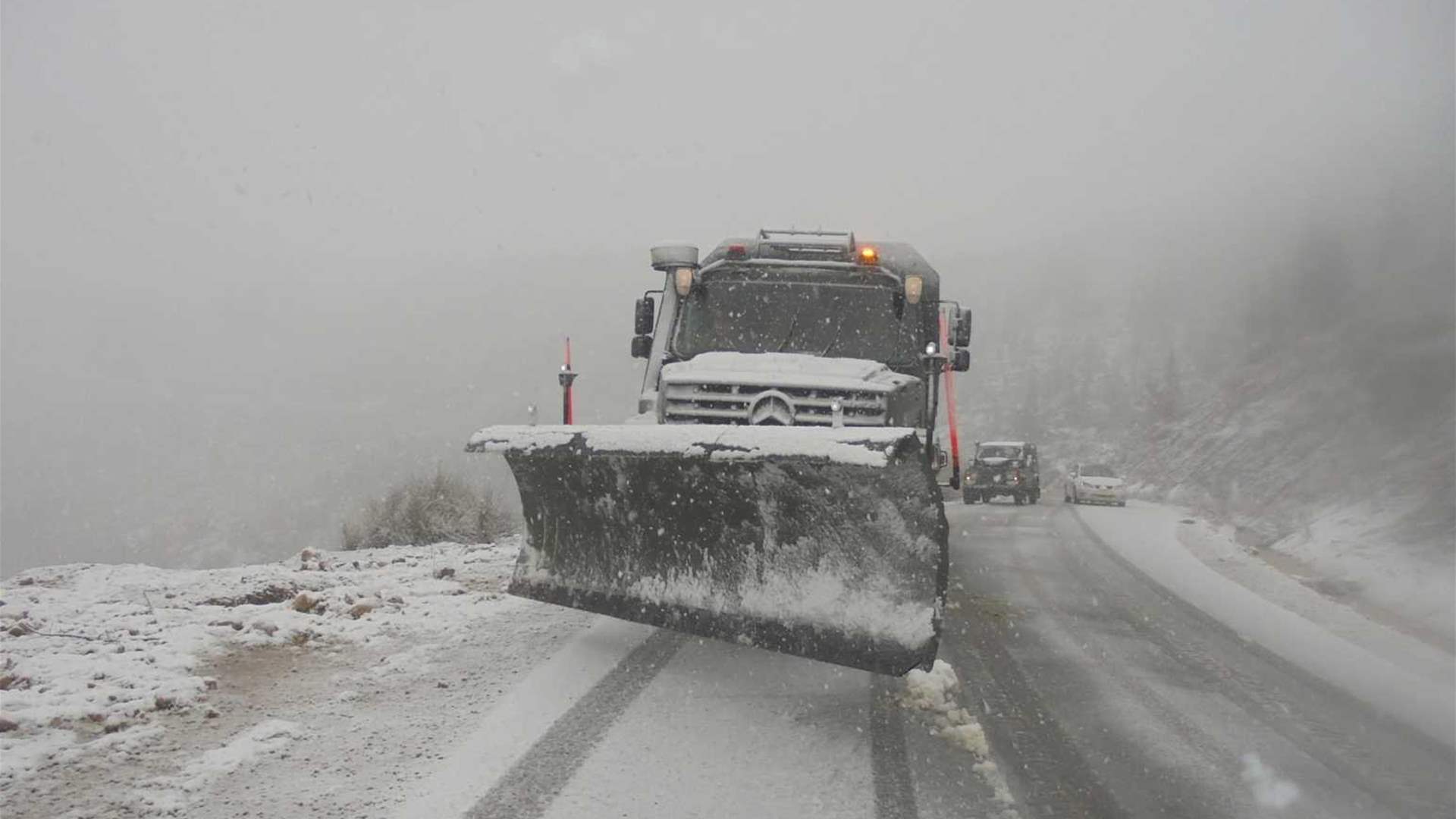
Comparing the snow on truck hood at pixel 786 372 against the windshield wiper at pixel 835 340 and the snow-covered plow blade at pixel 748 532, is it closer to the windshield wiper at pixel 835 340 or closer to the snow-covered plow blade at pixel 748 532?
the windshield wiper at pixel 835 340

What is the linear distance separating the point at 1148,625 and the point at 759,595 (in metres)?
3.52

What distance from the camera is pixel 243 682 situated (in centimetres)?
435

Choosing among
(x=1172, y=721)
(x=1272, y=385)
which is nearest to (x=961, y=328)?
A: (x=1172, y=721)

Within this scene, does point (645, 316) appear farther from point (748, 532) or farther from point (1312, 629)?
point (1312, 629)

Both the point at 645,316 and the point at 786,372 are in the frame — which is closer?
the point at 786,372

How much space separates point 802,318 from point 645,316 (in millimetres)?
1360

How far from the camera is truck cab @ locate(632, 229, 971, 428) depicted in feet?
21.3

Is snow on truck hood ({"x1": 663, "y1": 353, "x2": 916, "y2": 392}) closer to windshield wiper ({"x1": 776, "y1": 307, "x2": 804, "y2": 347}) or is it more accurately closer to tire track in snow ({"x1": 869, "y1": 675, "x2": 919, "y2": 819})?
windshield wiper ({"x1": 776, "y1": 307, "x2": 804, "y2": 347})

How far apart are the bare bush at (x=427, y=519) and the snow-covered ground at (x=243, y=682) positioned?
12.5 ft

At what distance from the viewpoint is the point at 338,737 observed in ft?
12.0

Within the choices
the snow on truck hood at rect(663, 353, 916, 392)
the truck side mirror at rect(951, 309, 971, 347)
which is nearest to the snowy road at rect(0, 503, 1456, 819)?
the snow on truck hood at rect(663, 353, 916, 392)

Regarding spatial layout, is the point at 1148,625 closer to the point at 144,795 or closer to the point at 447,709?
the point at 447,709

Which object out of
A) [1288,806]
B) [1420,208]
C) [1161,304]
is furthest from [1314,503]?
[1161,304]

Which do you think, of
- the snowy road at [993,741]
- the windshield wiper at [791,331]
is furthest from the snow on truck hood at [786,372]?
the snowy road at [993,741]
